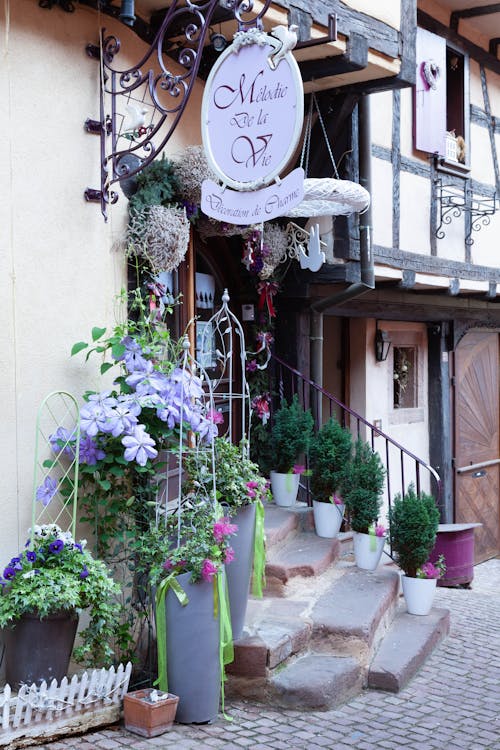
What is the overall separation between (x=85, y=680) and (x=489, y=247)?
6.77 metres

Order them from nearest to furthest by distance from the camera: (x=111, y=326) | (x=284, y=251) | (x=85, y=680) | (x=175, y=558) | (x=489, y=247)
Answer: (x=85, y=680)
(x=175, y=558)
(x=111, y=326)
(x=284, y=251)
(x=489, y=247)

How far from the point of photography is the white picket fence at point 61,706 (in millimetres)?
3596

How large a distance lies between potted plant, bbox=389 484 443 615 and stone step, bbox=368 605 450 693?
13 cm

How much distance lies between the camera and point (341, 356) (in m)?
8.52

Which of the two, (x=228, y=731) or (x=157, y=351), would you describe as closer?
(x=228, y=731)

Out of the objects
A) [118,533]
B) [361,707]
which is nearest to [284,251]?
[118,533]

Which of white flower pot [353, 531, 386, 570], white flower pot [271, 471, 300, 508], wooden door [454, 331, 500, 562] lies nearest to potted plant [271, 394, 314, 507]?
white flower pot [271, 471, 300, 508]

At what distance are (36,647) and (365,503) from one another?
9.01 ft

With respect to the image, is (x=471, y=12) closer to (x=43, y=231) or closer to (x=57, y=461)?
(x=43, y=231)

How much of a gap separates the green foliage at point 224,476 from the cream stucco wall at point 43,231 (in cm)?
67

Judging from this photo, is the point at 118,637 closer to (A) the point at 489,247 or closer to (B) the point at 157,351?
(B) the point at 157,351

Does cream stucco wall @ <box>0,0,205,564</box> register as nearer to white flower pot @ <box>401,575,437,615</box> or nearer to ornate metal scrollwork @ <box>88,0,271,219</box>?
ornate metal scrollwork @ <box>88,0,271,219</box>

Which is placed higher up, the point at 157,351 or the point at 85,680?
the point at 157,351

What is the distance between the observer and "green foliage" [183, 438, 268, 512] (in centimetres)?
450
